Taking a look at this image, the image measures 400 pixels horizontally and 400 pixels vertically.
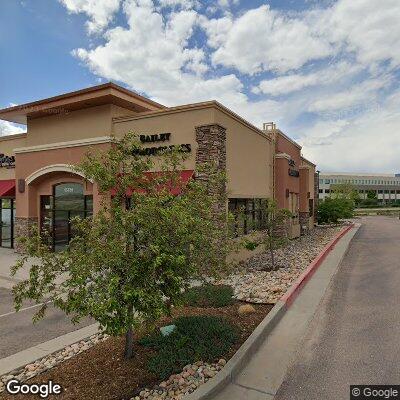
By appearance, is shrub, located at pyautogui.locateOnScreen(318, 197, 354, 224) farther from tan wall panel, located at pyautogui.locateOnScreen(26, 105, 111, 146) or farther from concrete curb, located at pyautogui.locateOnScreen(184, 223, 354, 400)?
concrete curb, located at pyautogui.locateOnScreen(184, 223, 354, 400)

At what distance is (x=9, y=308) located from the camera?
33.8 feet

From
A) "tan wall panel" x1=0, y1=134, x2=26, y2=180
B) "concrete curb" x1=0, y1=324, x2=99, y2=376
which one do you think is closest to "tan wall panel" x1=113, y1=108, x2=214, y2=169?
"concrete curb" x1=0, y1=324, x2=99, y2=376

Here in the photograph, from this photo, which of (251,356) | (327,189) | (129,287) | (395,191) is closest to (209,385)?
(251,356)

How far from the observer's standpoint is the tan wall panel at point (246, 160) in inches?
604

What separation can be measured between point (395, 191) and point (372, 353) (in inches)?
5935

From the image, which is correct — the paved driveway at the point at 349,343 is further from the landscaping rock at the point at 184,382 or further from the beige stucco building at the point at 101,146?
the beige stucco building at the point at 101,146

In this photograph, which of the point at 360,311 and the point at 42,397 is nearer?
the point at 42,397

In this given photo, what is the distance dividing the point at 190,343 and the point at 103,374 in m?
1.69

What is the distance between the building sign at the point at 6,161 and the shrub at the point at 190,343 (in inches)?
803

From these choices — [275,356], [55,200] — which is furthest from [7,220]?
[275,356]

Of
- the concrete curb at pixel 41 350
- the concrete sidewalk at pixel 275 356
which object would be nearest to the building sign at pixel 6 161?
the concrete curb at pixel 41 350

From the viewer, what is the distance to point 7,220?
22.7 meters

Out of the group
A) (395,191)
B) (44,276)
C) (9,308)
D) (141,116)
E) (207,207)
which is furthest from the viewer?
(395,191)

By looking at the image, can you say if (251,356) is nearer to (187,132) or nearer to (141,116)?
(187,132)
